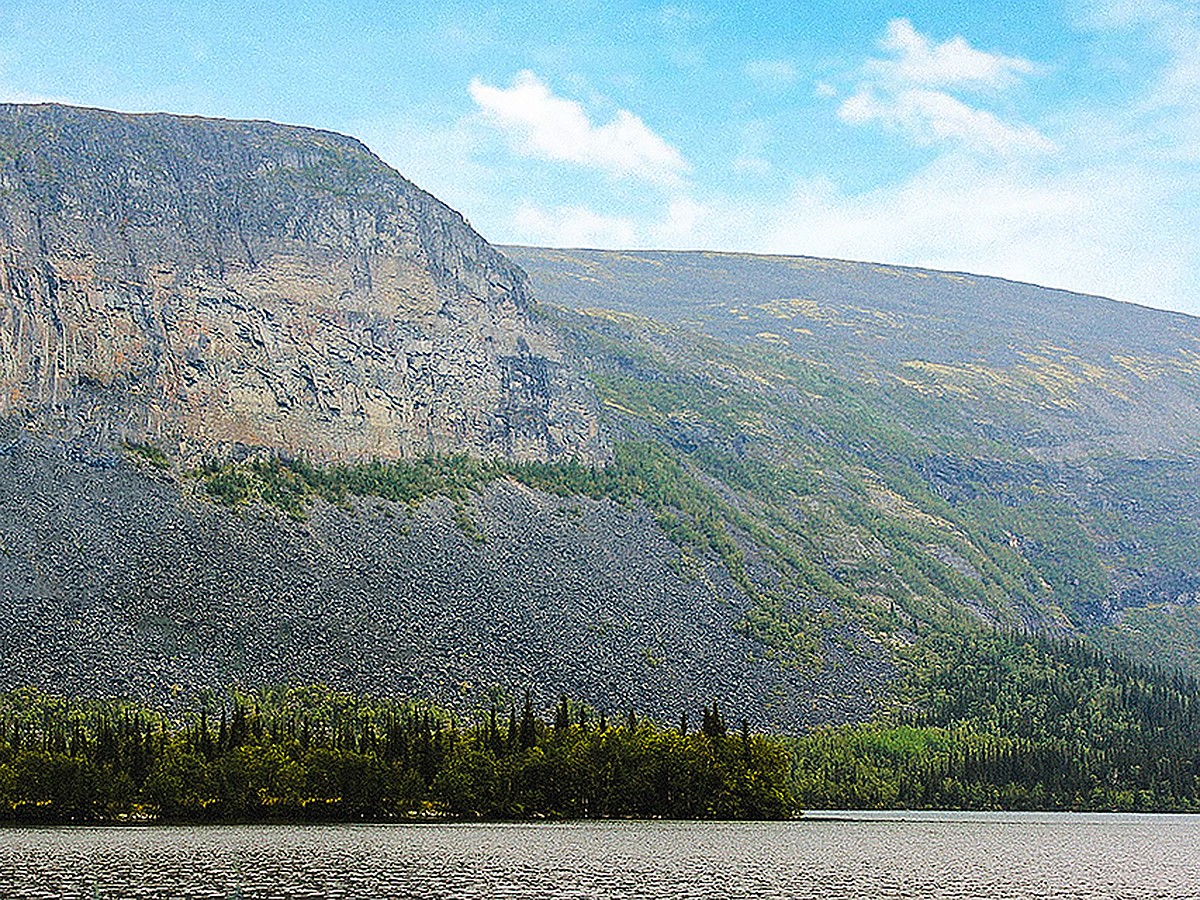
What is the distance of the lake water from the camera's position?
98.6m

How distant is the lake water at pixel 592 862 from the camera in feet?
324

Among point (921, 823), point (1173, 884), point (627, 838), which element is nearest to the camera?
point (1173, 884)

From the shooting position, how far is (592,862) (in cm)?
11694

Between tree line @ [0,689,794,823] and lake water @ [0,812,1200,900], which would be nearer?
lake water @ [0,812,1200,900]

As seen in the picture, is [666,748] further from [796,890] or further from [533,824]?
[796,890]

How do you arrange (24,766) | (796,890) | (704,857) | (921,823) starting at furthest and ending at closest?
(921,823) → (24,766) → (704,857) → (796,890)

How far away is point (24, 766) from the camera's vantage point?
518 feet

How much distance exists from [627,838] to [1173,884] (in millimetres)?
47113

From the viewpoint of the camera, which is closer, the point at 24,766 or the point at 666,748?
the point at 24,766

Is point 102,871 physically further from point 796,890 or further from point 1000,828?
point 1000,828

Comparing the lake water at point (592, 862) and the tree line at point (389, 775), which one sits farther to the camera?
the tree line at point (389, 775)

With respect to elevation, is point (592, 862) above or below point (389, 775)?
above

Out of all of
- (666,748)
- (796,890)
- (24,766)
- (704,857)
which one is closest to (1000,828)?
(666,748)

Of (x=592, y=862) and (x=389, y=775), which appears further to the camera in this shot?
(x=389, y=775)
